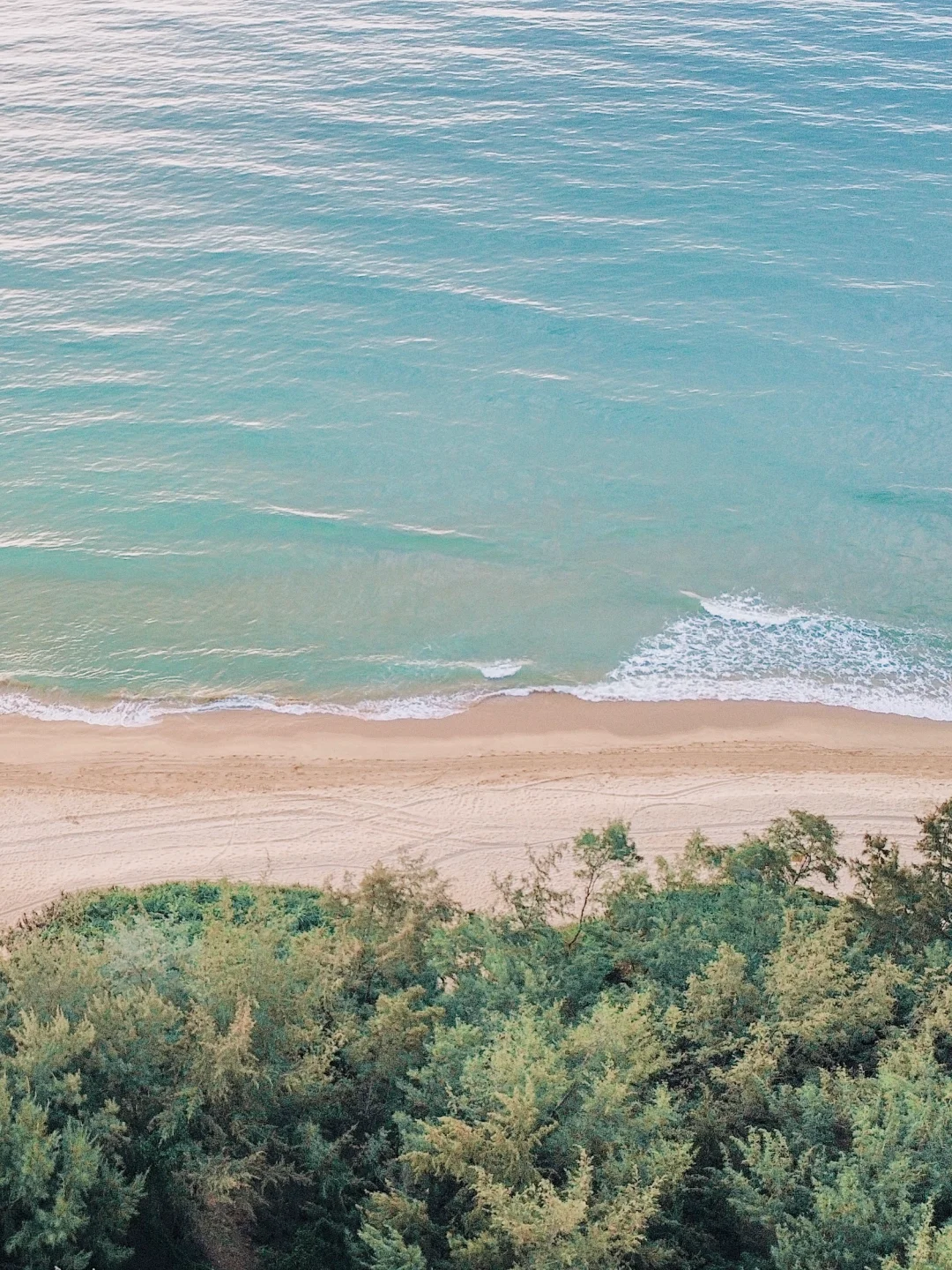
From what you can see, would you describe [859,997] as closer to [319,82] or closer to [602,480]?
[602,480]

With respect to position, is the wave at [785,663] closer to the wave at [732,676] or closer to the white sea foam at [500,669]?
the wave at [732,676]

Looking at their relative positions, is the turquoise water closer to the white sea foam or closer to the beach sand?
the white sea foam

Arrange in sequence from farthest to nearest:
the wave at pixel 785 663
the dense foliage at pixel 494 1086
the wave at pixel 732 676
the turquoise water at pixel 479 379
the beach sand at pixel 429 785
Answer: the turquoise water at pixel 479 379 → the wave at pixel 785 663 → the wave at pixel 732 676 → the beach sand at pixel 429 785 → the dense foliage at pixel 494 1086

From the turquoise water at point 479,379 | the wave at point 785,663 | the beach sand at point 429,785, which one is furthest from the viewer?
the turquoise water at point 479,379

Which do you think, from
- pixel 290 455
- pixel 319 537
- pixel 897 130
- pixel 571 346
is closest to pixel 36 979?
pixel 319 537

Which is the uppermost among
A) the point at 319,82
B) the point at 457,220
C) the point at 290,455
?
the point at 319,82

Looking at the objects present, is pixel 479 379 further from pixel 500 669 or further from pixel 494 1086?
pixel 494 1086

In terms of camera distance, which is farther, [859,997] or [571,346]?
[571,346]

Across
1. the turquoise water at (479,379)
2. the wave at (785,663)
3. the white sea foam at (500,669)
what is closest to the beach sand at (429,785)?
the wave at (785,663)
